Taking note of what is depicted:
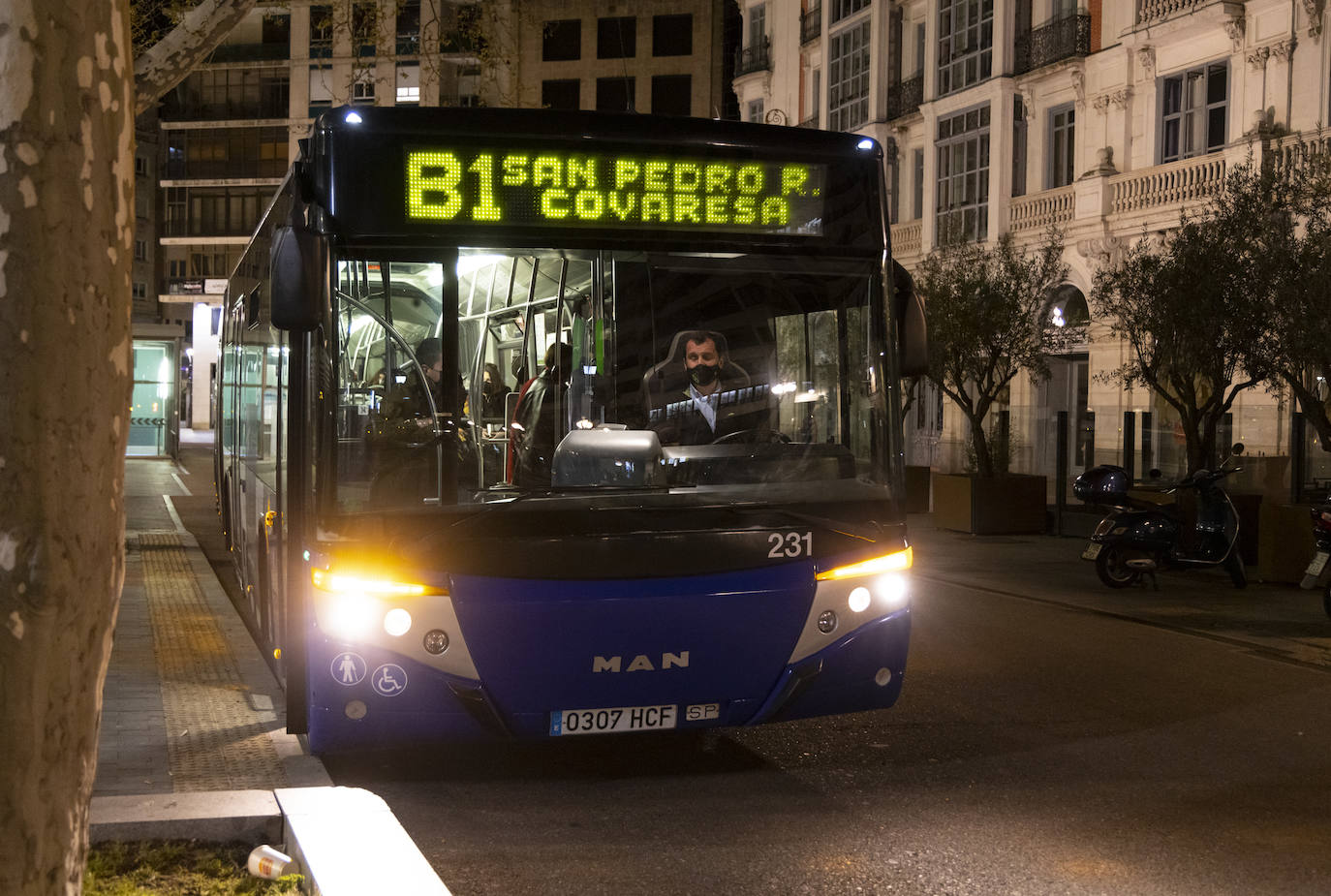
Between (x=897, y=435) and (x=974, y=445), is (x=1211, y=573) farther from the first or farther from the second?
(x=897, y=435)

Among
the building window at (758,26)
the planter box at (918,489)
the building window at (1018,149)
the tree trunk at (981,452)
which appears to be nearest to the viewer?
the tree trunk at (981,452)

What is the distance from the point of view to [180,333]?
1321 inches

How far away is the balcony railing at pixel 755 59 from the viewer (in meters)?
44.5

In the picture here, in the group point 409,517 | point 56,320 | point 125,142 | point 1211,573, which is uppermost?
point 125,142

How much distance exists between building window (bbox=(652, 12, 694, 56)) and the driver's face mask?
200ft

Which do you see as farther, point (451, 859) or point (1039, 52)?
point (1039, 52)

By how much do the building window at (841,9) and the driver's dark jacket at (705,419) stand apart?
1356 inches

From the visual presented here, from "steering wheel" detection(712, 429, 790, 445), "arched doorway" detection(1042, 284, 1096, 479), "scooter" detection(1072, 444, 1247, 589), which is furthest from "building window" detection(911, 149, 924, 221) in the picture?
"steering wheel" detection(712, 429, 790, 445)

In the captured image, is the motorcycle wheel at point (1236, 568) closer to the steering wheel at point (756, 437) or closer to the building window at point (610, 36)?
the steering wheel at point (756, 437)

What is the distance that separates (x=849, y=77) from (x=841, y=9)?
1.90 m

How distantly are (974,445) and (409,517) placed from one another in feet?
56.1

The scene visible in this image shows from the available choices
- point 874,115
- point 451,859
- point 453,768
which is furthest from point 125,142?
point 874,115

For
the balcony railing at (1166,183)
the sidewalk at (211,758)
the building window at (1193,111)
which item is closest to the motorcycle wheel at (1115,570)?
the sidewalk at (211,758)

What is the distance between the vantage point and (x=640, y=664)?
20.7 feet
